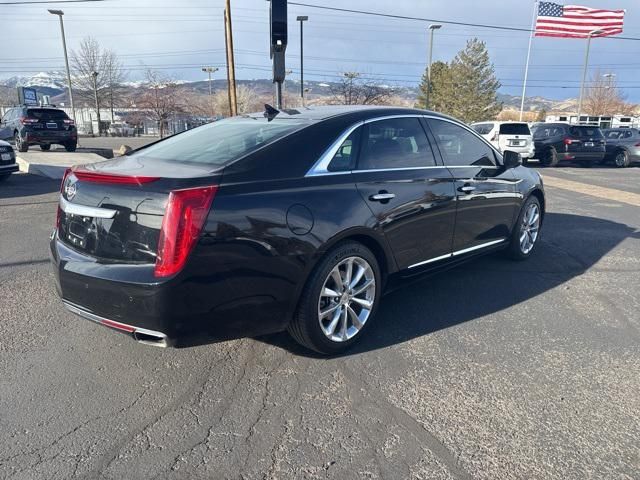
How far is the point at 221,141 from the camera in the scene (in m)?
3.45

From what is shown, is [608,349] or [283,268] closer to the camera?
[283,268]

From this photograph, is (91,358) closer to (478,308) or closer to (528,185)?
(478,308)

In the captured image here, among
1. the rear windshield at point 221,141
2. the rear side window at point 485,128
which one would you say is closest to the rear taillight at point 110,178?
the rear windshield at point 221,141

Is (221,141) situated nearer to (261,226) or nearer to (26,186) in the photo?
(261,226)

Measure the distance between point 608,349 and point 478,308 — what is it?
1.01 m

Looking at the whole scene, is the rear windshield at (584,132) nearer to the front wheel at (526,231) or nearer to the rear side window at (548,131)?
the rear side window at (548,131)

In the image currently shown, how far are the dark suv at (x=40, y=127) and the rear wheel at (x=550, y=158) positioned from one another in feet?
61.3

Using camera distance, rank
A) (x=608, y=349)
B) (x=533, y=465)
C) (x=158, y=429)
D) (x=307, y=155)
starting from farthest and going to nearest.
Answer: (x=608, y=349)
(x=307, y=155)
(x=158, y=429)
(x=533, y=465)

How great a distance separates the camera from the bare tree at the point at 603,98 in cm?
5775

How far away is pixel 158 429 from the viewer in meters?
2.52

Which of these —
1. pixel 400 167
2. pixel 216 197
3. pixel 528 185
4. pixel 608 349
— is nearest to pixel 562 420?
pixel 608 349

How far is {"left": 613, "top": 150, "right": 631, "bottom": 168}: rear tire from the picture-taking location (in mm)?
19531

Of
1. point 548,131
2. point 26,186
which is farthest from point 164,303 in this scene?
point 548,131

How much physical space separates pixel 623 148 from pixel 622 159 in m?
0.46
